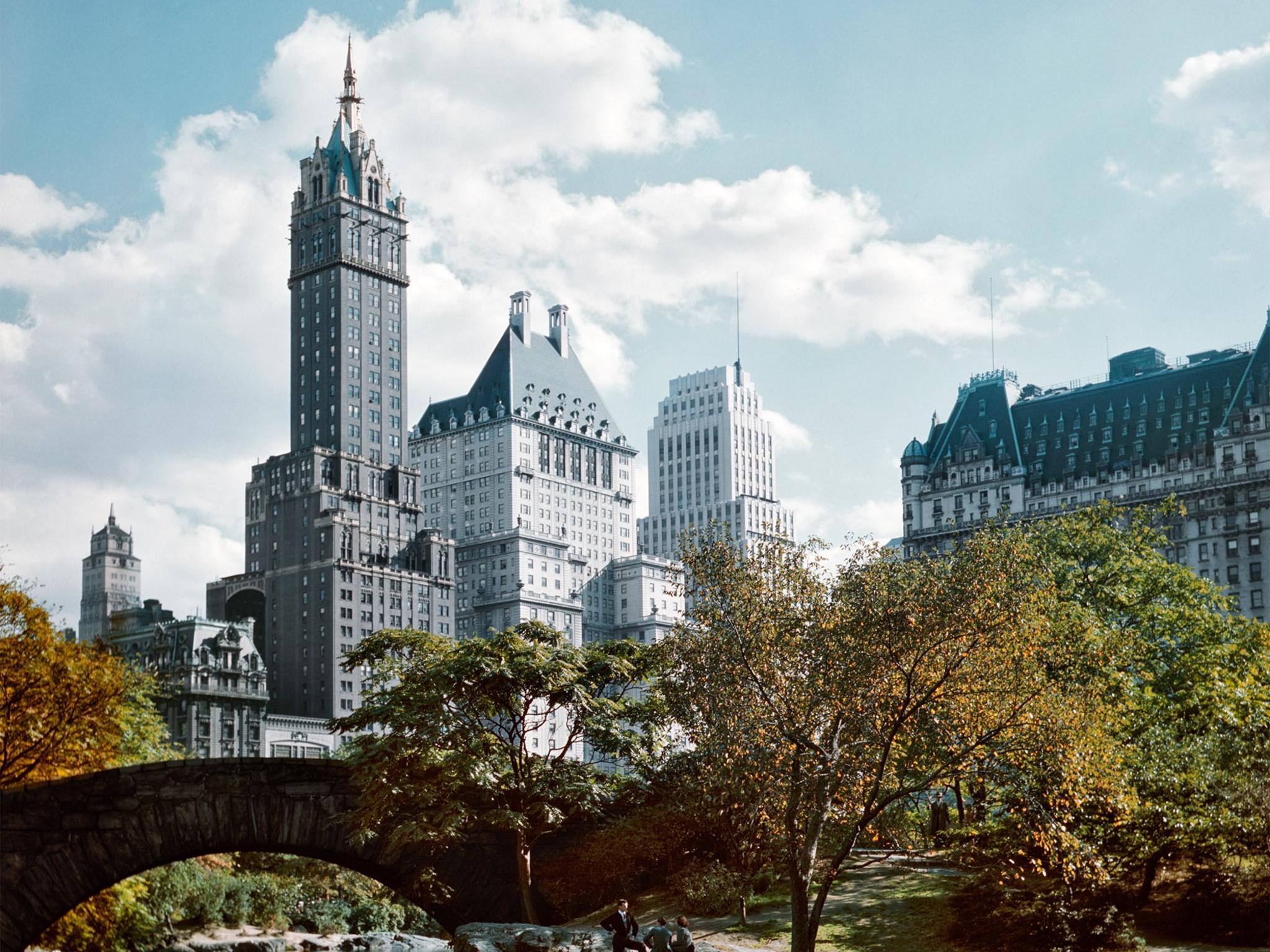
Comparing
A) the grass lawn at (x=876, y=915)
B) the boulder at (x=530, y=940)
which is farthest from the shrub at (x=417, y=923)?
the boulder at (x=530, y=940)

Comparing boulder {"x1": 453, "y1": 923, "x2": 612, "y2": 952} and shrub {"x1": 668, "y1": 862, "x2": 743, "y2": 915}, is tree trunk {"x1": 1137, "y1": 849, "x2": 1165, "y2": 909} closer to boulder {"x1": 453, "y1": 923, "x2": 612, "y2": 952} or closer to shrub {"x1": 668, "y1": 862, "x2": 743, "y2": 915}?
shrub {"x1": 668, "y1": 862, "x2": 743, "y2": 915}

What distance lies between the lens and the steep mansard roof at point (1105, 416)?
169 metres

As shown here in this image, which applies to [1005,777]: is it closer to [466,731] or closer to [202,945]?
[466,731]

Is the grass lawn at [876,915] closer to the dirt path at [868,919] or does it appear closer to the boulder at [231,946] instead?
the dirt path at [868,919]

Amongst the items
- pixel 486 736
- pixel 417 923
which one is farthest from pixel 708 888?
pixel 417 923

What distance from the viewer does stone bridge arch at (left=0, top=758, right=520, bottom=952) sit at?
44.5 meters

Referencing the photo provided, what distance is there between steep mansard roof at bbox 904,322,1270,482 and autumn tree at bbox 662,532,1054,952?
447ft

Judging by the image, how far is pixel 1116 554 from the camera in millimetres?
72500

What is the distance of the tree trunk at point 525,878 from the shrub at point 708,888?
4850 millimetres

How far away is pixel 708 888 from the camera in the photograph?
46.6 meters

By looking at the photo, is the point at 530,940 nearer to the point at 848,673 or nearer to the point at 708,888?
the point at 708,888

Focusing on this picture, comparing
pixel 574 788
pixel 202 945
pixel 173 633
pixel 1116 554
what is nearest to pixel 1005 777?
pixel 574 788

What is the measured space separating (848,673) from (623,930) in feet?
30.0

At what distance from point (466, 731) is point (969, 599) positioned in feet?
62.1
